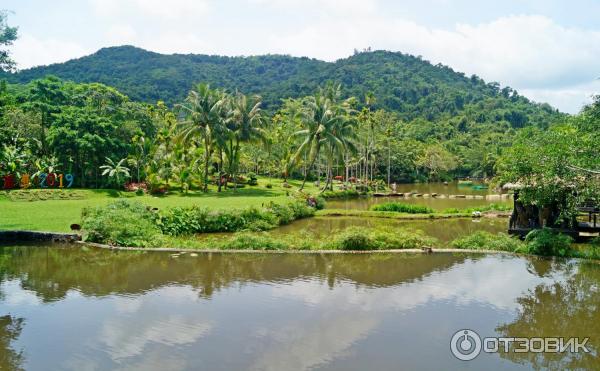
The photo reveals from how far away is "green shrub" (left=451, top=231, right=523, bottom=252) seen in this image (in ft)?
59.4

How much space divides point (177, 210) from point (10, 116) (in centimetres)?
2241

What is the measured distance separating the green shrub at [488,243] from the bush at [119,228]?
38.5 feet

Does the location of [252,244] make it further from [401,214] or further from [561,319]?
[401,214]

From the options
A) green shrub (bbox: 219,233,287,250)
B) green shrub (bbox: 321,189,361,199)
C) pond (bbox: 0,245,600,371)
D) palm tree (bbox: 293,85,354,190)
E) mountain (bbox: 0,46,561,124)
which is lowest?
pond (bbox: 0,245,600,371)

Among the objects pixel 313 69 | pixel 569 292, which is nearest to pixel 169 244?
pixel 569 292

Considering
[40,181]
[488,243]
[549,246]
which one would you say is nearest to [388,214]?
[488,243]

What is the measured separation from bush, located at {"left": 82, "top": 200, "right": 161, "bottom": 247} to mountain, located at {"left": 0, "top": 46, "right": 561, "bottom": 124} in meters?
80.1

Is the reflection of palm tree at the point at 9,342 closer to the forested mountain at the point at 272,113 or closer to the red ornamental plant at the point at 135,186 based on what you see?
the forested mountain at the point at 272,113

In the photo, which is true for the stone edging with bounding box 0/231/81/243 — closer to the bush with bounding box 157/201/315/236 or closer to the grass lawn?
the grass lawn

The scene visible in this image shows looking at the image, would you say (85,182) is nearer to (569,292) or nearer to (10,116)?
(10,116)

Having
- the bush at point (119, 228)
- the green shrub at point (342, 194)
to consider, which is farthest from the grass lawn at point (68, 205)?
the green shrub at point (342, 194)

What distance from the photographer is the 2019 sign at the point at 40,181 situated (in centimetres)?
3309

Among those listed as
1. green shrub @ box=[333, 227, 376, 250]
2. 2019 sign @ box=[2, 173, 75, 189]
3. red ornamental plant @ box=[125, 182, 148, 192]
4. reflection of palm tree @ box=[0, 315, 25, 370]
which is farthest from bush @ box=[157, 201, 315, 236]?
2019 sign @ box=[2, 173, 75, 189]

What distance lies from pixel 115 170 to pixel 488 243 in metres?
27.2
